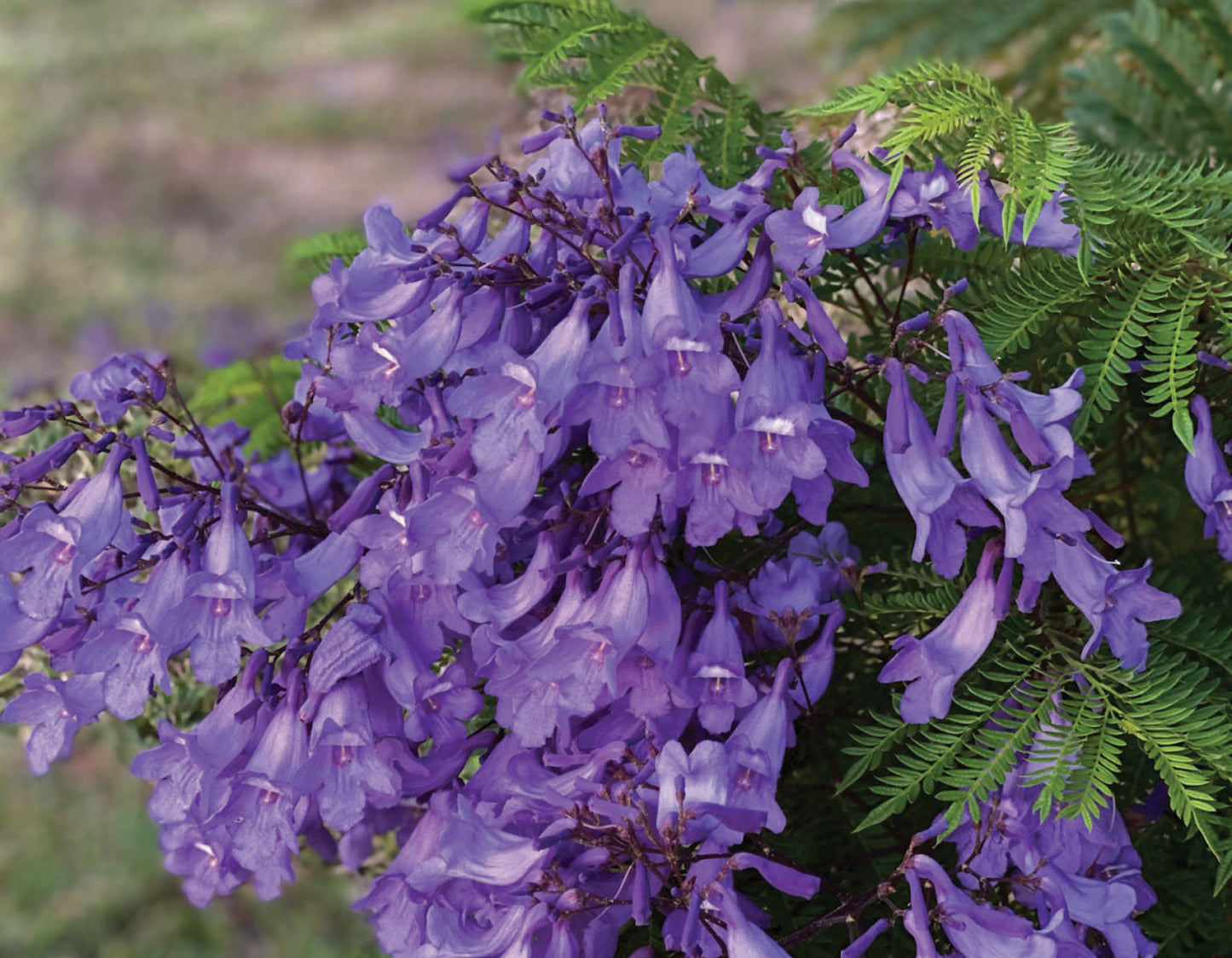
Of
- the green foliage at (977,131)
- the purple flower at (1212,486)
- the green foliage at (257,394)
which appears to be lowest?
the green foliage at (257,394)

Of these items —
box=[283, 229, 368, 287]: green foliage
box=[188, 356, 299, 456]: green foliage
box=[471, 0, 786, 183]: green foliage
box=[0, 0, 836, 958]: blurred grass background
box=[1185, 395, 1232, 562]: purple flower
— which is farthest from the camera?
box=[0, 0, 836, 958]: blurred grass background

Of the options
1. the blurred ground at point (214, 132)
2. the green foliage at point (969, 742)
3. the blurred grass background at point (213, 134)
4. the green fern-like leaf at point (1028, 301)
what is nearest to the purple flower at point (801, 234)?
the green fern-like leaf at point (1028, 301)

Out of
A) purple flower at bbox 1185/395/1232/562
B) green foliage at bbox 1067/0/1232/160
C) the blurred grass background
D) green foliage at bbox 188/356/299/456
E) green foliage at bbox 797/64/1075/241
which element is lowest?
the blurred grass background

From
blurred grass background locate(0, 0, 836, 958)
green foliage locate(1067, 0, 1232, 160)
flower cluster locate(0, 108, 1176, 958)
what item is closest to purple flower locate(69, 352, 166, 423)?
flower cluster locate(0, 108, 1176, 958)

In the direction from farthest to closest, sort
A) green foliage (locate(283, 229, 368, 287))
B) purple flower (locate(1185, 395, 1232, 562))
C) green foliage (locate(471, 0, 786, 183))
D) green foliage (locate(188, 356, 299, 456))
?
green foliage (locate(188, 356, 299, 456)) → green foliage (locate(283, 229, 368, 287)) → green foliage (locate(471, 0, 786, 183)) → purple flower (locate(1185, 395, 1232, 562))

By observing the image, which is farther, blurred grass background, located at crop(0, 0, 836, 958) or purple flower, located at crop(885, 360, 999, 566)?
blurred grass background, located at crop(0, 0, 836, 958)

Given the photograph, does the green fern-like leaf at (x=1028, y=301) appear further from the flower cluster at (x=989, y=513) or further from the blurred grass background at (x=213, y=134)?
the blurred grass background at (x=213, y=134)

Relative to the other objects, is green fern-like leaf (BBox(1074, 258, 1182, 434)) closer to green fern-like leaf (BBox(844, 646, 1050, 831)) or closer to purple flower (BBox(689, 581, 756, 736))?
green fern-like leaf (BBox(844, 646, 1050, 831))

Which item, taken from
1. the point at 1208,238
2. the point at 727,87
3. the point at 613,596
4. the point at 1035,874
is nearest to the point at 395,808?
the point at 613,596
